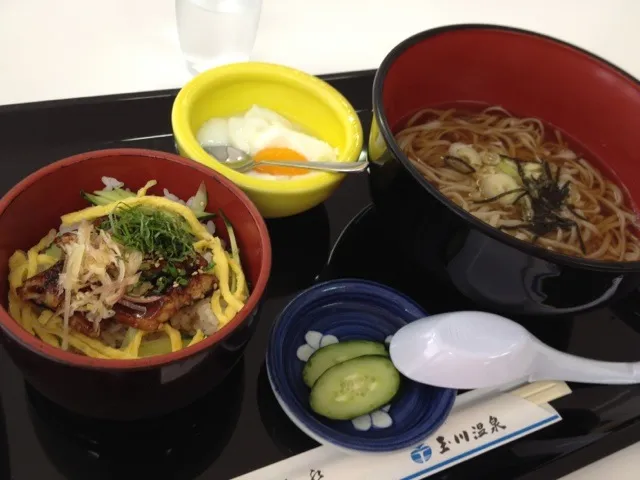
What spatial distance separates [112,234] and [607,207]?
881mm

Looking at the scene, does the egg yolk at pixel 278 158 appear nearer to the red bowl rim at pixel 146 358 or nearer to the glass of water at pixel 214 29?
the red bowl rim at pixel 146 358

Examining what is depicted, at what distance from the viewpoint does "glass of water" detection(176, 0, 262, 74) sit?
4.55 ft

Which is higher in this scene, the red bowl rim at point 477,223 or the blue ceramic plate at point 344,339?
the red bowl rim at point 477,223

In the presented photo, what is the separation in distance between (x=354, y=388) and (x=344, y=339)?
139mm

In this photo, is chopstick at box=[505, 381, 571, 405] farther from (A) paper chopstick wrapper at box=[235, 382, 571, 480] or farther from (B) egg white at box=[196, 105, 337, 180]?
(B) egg white at box=[196, 105, 337, 180]

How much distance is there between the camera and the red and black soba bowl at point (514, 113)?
0.91 meters

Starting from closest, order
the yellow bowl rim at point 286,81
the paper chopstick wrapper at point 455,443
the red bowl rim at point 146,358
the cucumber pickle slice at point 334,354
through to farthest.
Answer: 1. the red bowl rim at point 146,358
2. the paper chopstick wrapper at point 455,443
3. the cucumber pickle slice at point 334,354
4. the yellow bowl rim at point 286,81

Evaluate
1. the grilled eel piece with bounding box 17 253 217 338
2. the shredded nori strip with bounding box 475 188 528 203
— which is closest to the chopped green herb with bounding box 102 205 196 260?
the grilled eel piece with bounding box 17 253 217 338

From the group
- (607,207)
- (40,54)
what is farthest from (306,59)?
(607,207)

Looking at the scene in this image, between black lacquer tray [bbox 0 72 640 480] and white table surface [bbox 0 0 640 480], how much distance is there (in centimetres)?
13

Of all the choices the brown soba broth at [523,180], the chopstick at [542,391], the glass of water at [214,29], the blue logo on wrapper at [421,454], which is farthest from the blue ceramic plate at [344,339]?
the glass of water at [214,29]

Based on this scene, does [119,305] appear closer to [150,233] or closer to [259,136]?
[150,233]

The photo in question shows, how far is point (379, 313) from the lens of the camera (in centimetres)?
107

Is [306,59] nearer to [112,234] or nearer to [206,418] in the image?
[112,234]
